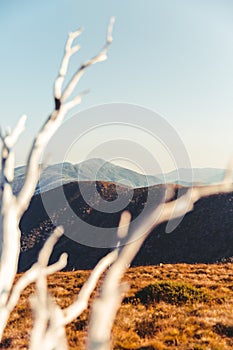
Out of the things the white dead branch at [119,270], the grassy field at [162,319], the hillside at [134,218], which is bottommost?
the hillside at [134,218]

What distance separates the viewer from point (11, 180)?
7.23ft

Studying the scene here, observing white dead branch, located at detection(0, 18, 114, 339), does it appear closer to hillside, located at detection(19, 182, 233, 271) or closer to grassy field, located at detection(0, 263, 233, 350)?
grassy field, located at detection(0, 263, 233, 350)

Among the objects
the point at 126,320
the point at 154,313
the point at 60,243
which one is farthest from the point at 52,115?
the point at 60,243

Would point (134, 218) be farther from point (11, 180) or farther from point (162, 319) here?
point (11, 180)

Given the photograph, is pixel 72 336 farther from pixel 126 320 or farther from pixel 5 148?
pixel 5 148

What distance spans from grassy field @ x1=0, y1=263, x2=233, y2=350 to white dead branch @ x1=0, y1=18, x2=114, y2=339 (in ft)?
32.5

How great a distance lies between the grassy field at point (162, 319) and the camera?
37.3 feet

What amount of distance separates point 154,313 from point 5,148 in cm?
1337

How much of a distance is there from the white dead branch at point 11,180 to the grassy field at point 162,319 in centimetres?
991

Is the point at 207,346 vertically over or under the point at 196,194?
under

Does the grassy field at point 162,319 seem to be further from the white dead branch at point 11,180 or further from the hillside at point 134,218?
the hillside at point 134,218

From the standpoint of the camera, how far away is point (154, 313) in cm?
1418

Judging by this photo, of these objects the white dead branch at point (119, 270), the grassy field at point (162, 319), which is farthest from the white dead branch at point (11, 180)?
the grassy field at point (162, 319)

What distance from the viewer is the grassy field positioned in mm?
11367
